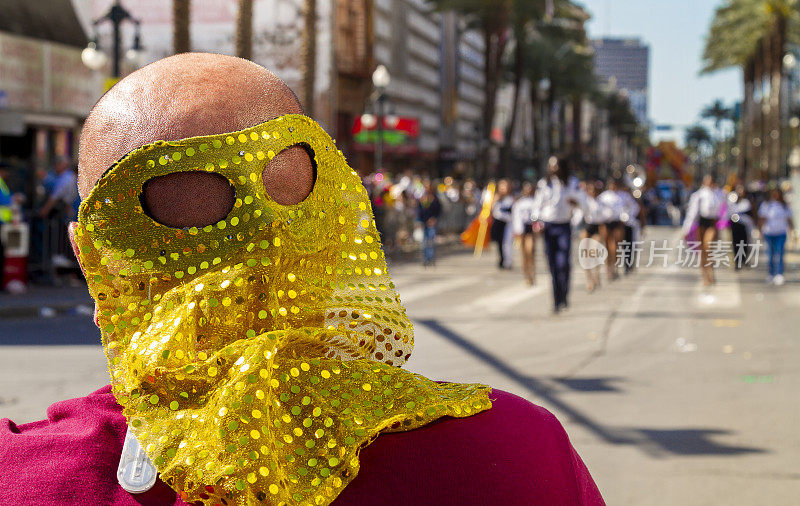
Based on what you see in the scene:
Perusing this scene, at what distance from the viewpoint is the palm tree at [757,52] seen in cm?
4272

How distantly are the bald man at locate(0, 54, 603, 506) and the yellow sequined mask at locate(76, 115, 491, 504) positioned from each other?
0.03m

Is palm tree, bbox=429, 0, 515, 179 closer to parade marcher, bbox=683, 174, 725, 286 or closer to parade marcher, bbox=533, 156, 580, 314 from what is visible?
parade marcher, bbox=683, 174, 725, 286

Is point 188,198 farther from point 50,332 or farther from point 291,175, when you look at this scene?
point 50,332

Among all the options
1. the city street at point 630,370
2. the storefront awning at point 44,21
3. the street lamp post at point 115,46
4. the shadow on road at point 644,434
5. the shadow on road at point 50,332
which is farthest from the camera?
the storefront awning at point 44,21

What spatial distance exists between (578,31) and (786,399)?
48845mm

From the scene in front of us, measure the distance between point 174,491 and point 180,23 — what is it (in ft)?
62.0

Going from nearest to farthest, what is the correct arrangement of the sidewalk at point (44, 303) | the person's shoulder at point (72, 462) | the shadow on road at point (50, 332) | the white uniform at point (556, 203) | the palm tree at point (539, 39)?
the person's shoulder at point (72, 462) < the shadow on road at point (50, 332) < the sidewalk at point (44, 303) < the white uniform at point (556, 203) < the palm tree at point (539, 39)

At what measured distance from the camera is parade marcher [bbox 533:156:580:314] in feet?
45.2

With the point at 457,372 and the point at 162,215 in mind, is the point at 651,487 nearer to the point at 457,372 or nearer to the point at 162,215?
the point at 457,372

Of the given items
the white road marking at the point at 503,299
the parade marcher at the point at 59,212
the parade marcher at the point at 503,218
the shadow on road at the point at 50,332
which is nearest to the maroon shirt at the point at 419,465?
the shadow on road at the point at 50,332

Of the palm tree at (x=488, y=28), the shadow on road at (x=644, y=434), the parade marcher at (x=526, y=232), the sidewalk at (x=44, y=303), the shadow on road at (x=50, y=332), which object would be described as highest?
the palm tree at (x=488, y=28)

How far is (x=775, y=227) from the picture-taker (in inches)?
725

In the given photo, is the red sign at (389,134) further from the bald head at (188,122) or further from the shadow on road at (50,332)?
the bald head at (188,122)

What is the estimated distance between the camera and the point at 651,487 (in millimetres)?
5785
